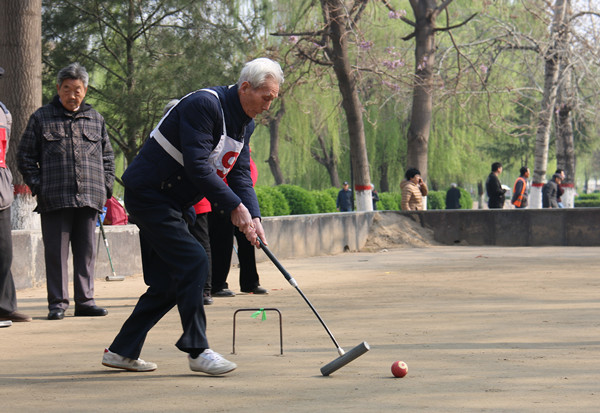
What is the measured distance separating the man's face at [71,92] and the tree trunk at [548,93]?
1716 cm

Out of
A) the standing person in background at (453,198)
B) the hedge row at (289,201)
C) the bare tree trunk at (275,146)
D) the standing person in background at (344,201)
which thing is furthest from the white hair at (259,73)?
the bare tree trunk at (275,146)

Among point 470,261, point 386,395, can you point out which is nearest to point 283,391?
point 386,395

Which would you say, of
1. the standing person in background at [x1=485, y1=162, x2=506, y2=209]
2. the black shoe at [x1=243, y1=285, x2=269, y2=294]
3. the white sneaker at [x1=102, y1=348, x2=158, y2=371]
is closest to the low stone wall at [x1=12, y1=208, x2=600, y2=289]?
the standing person in background at [x1=485, y1=162, x2=506, y2=209]

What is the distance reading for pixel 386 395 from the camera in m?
4.57

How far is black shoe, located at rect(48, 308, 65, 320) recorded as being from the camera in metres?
7.82

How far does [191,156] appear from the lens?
16.4ft

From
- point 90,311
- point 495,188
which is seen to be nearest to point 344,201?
point 495,188

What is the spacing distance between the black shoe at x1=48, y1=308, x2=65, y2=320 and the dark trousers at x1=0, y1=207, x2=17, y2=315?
0.94ft

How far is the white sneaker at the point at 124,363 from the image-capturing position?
534cm

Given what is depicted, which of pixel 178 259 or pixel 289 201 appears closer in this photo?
pixel 178 259

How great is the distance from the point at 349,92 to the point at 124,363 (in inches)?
584

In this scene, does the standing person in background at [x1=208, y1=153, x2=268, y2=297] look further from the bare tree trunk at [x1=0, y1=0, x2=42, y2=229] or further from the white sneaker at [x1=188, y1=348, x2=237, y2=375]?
the white sneaker at [x1=188, y1=348, x2=237, y2=375]

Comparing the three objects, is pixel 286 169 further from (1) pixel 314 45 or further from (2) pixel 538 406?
(2) pixel 538 406

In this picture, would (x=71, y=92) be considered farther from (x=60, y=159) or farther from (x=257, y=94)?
(x=257, y=94)
